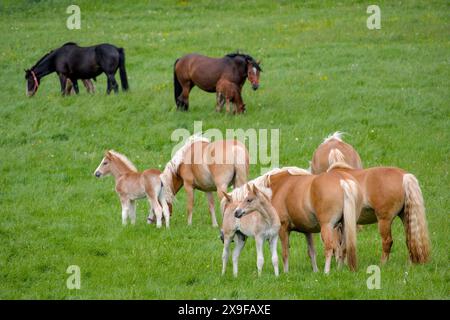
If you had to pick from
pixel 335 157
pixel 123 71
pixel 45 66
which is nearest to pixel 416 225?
pixel 335 157

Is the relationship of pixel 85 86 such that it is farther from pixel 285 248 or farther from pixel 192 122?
pixel 285 248

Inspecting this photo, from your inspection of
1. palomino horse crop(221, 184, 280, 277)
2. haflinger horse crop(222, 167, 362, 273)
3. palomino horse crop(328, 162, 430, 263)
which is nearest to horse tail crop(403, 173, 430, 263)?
palomino horse crop(328, 162, 430, 263)

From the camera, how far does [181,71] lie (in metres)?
24.3

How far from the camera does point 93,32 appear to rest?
35406 mm

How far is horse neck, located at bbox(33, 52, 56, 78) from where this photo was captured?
26812 millimetres

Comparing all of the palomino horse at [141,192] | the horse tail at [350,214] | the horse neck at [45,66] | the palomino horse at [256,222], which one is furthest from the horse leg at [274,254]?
the horse neck at [45,66]

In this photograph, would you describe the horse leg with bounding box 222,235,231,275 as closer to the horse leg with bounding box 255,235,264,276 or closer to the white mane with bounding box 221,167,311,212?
the horse leg with bounding box 255,235,264,276

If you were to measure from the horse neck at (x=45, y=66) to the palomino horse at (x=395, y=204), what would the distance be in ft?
50.1

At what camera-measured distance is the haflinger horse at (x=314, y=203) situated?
12516mm

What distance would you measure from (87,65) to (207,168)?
11.0 meters

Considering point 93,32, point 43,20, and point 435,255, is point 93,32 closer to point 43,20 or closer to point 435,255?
point 43,20

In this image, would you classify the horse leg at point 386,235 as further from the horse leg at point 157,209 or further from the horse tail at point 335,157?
the horse leg at point 157,209

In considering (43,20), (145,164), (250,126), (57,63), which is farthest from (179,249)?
(43,20)

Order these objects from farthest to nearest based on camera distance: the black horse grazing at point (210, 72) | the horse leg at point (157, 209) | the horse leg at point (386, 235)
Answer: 1. the black horse grazing at point (210, 72)
2. the horse leg at point (157, 209)
3. the horse leg at point (386, 235)
